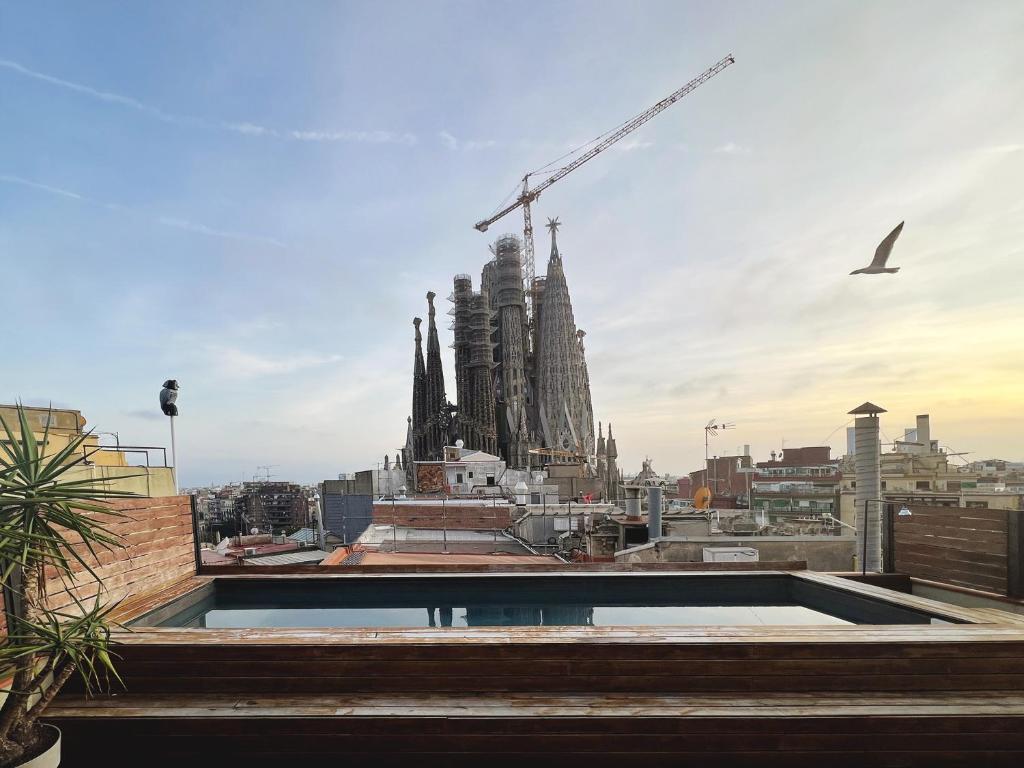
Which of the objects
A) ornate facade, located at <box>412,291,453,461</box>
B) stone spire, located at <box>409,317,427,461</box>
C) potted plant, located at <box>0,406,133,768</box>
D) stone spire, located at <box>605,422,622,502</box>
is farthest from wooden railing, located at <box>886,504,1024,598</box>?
stone spire, located at <box>409,317,427,461</box>

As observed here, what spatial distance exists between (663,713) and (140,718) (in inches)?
141

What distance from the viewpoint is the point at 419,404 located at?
2648 inches

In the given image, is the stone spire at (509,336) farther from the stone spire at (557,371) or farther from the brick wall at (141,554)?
the brick wall at (141,554)

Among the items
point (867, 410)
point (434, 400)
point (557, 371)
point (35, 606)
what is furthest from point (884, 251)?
point (434, 400)

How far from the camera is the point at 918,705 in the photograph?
3379mm

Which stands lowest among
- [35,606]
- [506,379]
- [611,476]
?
[611,476]

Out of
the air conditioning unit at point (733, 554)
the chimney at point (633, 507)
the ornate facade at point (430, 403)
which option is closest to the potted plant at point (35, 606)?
the air conditioning unit at point (733, 554)

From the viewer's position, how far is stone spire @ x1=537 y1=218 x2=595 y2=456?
199ft

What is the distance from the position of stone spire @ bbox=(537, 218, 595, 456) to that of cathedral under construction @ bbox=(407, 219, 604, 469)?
0.42 feet

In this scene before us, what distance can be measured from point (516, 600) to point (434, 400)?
60.6 meters
